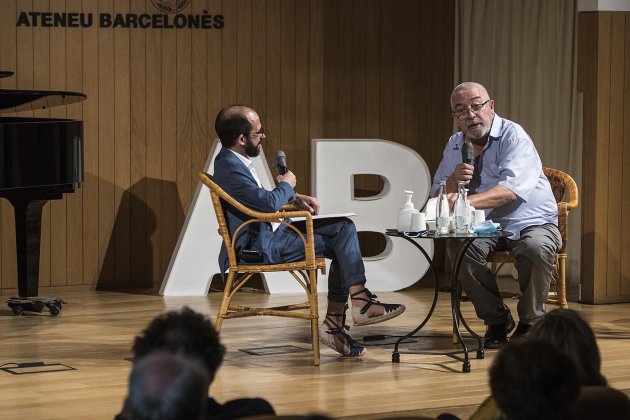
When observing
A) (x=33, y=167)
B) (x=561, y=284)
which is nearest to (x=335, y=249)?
(x=561, y=284)

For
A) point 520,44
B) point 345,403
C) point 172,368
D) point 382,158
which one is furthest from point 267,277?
point 172,368

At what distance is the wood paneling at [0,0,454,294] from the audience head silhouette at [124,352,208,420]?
6439 mm

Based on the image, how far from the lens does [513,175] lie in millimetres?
5742

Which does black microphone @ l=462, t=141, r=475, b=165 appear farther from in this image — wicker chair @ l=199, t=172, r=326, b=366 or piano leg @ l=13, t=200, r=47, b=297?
piano leg @ l=13, t=200, r=47, b=297

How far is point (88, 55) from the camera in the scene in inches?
325

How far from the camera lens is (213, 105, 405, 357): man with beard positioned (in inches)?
215

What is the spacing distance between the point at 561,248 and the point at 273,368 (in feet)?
5.45

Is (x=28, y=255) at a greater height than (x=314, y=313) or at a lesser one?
greater

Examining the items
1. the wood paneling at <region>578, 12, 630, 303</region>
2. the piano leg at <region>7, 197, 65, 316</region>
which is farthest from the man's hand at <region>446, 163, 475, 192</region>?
the piano leg at <region>7, 197, 65, 316</region>

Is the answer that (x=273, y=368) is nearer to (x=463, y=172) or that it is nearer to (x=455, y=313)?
(x=455, y=313)

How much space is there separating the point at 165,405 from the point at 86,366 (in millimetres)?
3617

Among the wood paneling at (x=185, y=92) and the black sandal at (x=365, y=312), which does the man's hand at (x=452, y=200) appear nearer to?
the black sandal at (x=365, y=312)

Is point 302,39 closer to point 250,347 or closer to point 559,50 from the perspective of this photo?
point 559,50

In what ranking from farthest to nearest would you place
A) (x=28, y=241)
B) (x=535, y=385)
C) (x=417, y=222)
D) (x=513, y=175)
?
1. (x=28, y=241)
2. (x=513, y=175)
3. (x=417, y=222)
4. (x=535, y=385)
